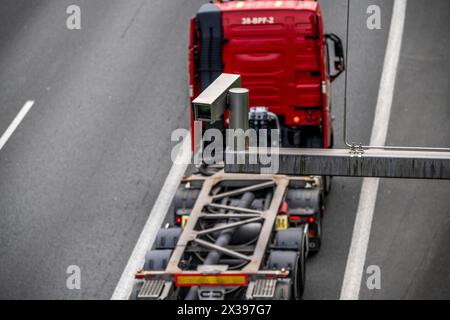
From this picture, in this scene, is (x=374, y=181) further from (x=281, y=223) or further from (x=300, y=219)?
(x=281, y=223)

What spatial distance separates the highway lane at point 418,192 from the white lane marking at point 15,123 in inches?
312

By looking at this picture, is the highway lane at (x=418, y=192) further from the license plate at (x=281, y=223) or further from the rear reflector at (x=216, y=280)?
the rear reflector at (x=216, y=280)

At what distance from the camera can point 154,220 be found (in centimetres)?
2464

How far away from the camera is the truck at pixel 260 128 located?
2103 centimetres

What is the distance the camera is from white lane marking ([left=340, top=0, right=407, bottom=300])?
2262 centimetres

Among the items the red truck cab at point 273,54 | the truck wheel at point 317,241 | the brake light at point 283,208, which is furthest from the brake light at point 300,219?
the red truck cab at point 273,54

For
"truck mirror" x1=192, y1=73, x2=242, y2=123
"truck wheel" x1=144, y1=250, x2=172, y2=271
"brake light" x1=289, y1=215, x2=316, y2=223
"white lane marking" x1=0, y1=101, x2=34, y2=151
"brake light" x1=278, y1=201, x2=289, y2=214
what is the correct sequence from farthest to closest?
1. "white lane marking" x1=0, y1=101, x2=34, y2=151
2. "brake light" x1=289, y1=215, x2=316, y2=223
3. "brake light" x1=278, y1=201, x2=289, y2=214
4. "truck wheel" x1=144, y1=250, x2=172, y2=271
5. "truck mirror" x1=192, y1=73, x2=242, y2=123

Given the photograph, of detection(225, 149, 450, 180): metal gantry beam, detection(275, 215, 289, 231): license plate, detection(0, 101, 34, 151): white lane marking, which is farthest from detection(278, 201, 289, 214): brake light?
detection(225, 149, 450, 180): metal gantry beam

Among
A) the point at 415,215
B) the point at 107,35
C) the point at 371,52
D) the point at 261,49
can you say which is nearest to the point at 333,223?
the point at 415,215

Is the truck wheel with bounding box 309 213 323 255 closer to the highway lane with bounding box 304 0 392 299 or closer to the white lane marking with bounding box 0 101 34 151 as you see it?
the highway lane with bounding box 304 0 392 299

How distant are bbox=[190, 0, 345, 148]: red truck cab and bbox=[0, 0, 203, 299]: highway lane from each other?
10.4 ft

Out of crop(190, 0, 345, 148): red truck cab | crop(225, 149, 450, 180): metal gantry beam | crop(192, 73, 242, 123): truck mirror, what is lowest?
crop(190, 0, 345, 148): red truck cab

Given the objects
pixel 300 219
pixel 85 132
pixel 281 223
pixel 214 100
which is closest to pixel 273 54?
pixel 300 219

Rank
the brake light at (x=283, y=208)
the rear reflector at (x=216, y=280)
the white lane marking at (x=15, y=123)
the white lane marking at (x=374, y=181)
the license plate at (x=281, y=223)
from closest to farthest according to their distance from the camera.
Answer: the rear reflector at (x=216, y=280), the license plate at (x=281, y=223), the brake light at (x=283, y=208), the white lane marking at (x=374, y=181), the white lane marking at (x=15, y=123)
